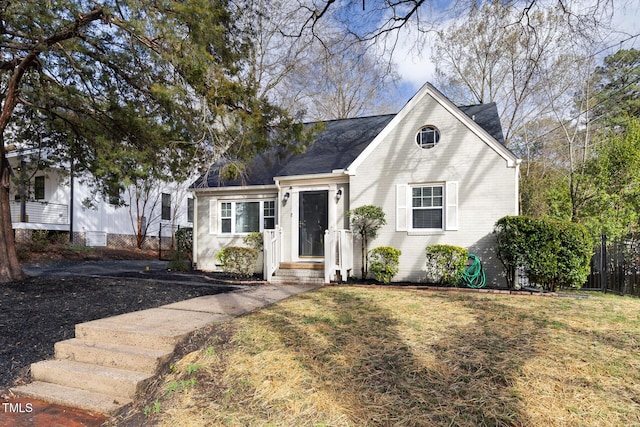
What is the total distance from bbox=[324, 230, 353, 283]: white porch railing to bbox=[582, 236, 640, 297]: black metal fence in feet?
20.2

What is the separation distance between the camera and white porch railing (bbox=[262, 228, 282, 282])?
931cm

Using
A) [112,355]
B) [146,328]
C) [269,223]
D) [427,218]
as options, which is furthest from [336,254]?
[112,355]

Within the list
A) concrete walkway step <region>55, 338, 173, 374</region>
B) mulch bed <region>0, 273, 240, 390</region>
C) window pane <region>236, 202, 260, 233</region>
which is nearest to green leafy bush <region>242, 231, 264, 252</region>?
window pane <region>236, 202, 260, 233</region>

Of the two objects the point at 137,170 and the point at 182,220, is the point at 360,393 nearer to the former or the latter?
the point at 137,170

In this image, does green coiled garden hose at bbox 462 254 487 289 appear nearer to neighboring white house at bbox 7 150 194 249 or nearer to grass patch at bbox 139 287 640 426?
grass patch at bbox 139 287 640 426

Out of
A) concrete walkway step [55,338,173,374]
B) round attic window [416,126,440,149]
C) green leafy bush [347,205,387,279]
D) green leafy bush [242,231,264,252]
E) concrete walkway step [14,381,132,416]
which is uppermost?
round attic window [416,126,440,149]

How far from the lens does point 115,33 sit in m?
6.97

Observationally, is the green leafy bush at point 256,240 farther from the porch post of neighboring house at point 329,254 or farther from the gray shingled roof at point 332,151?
the porch post of neighboring house at point 329,254

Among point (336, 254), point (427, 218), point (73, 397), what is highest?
point (427, 218)

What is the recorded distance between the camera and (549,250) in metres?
7.48

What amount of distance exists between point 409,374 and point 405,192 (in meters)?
6.60

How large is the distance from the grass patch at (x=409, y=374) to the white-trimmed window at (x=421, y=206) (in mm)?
4555

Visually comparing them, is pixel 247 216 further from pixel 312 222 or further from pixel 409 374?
pixel 409 374

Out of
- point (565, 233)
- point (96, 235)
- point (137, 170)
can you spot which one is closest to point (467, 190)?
point (565, 233)
